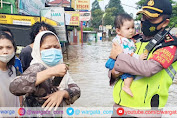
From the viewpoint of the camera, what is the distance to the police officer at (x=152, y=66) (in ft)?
6.07

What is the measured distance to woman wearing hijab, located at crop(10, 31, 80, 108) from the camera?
5.59 feet

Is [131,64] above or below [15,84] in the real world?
above

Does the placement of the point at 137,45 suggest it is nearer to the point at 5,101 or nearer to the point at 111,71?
the point at 111,71

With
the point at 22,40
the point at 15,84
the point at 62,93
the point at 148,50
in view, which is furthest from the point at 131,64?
the point at 22,40

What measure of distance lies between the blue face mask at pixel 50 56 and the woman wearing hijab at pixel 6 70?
2.23ft

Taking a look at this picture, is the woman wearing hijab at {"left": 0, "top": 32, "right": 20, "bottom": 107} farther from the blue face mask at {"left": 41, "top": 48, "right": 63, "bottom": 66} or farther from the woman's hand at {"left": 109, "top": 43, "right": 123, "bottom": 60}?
the woman's hand at {"left": 109, "top": 43, "right": 123, "bottom": 60}

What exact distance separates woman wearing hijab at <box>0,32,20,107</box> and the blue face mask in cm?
68

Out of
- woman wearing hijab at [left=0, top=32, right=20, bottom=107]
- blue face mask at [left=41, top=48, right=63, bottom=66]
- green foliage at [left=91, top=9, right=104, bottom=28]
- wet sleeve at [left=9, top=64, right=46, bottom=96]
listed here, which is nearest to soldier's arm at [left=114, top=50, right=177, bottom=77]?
blue face mask at [left=41, top=48, right=63, bottom=66]

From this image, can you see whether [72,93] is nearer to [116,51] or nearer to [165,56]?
[116,51]

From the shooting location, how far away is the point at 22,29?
715cm

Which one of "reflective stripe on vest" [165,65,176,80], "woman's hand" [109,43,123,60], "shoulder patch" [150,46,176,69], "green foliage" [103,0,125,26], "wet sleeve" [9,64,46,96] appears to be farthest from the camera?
"green foliage" [103,0,125,26]

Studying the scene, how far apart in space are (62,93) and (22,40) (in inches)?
217

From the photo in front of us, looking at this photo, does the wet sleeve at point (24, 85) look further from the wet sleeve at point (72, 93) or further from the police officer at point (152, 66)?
the police officer at point (152, 66)

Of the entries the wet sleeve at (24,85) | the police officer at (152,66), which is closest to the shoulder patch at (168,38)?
the police officer at (152,66)
